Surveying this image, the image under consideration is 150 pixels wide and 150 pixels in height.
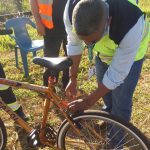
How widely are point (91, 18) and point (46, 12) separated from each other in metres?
2.34

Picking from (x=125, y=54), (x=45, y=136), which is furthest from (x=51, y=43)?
(x=125, y=54)

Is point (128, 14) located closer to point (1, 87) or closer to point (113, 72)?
point (113, 72)

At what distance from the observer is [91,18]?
7.65 feet

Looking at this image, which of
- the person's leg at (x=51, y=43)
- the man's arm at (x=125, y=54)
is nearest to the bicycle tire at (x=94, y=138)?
the man's arm at (x=125, y=54)

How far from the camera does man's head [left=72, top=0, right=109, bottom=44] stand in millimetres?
2328

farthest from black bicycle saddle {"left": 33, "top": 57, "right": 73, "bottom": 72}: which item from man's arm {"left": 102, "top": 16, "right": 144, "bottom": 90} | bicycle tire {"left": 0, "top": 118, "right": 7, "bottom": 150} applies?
bicycle tire {"left": 0, "top": 118, "right": 7, "bottom": 150}

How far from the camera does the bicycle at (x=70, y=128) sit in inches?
119

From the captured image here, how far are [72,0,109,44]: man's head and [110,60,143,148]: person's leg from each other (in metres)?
0.80

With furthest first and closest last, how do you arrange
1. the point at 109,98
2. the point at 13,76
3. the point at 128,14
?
the point at 13,76 → the point at 109,98 → the point at 128,14

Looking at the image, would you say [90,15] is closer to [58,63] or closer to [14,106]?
[58,63]

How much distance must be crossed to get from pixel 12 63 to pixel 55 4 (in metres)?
2.23

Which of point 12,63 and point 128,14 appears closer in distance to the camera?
point 128,14

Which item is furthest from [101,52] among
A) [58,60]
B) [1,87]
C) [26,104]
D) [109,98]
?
[26,104]

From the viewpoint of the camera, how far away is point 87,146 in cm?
340
